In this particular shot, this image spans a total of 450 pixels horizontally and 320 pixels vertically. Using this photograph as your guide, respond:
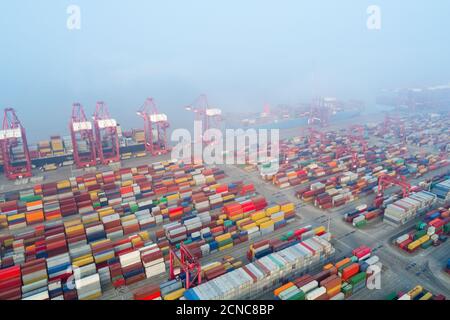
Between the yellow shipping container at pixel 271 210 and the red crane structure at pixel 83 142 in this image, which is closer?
the yellow shipping container at pixel 271 210

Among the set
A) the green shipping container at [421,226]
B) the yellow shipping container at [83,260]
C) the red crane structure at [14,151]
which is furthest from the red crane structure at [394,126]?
the red crane structure at [14,151]

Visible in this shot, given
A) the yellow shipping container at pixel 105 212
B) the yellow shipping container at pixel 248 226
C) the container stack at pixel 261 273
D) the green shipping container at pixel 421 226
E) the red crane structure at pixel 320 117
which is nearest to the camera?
the container stack at pixel 261 273

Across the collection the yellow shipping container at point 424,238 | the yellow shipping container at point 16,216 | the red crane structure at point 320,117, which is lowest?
the yellow shipping container at point 424,238

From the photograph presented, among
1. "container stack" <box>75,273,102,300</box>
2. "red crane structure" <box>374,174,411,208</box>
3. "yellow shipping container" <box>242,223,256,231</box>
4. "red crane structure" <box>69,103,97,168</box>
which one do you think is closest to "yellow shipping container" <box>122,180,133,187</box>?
"red crane structure" <box>69,103,97,168</box>

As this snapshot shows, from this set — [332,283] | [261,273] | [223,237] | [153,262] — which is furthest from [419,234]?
[153,262]

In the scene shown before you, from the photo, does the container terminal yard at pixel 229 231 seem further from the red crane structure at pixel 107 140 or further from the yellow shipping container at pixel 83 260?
the red crane structure at pixel 107 140

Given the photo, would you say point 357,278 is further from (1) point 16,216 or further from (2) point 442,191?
(1) point 16,216
